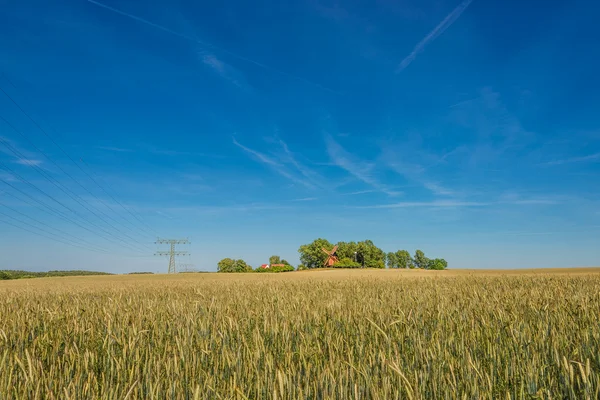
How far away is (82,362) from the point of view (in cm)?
288

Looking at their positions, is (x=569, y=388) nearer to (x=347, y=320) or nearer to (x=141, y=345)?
(x=347, y=320)

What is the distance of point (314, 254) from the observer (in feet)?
377

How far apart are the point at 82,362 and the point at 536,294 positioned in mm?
7802

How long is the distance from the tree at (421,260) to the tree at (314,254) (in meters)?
50.9

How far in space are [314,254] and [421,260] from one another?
5609 centimetres

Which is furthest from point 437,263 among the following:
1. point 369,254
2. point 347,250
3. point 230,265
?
point 230,265

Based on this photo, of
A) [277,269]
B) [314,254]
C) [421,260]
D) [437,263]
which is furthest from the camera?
[421,260]

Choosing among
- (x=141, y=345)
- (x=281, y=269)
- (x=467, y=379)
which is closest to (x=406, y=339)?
(x=467, y=379)

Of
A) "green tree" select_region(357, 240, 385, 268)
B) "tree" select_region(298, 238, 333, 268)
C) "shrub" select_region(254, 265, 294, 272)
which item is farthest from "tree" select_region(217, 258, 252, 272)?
"shrub" select_region(254, 265, 294, 272)

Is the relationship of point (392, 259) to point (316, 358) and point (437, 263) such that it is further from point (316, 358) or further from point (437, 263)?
point (316, 358)

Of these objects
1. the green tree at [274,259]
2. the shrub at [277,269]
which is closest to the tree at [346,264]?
the shrub at [277,269]

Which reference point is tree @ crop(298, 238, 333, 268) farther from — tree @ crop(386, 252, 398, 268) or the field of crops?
the field of crops

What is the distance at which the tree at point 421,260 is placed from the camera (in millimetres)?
144750

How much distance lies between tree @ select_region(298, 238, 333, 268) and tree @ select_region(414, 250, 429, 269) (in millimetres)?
50913
